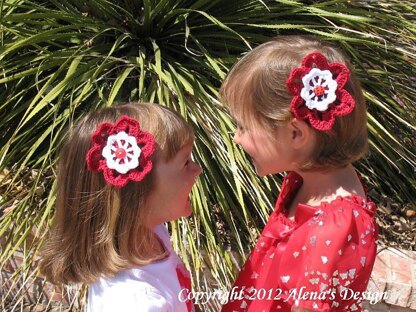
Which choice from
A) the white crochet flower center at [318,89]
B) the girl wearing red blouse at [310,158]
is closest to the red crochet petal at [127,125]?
the girl wearing red blouse at [310,158]

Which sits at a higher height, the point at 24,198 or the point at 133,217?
the point at 24,198

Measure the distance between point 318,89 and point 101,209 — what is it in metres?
0.61

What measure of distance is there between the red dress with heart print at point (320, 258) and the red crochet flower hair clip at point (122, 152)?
42 centimetres

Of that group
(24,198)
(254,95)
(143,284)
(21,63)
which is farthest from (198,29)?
(143,284)

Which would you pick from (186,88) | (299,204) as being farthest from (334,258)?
(186,88)

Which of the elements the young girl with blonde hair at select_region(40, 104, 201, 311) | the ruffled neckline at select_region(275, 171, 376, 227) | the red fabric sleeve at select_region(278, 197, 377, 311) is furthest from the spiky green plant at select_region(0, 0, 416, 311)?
the red fabric sleeve at select_region(278, 197, 377, 311)

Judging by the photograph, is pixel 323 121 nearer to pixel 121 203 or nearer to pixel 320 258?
pixel 320 258

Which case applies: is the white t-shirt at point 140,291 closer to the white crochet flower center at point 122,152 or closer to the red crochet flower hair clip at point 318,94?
the white crochet flower center at point 122,152

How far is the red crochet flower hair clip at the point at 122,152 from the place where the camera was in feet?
A: 5.03

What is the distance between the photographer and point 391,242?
2.80 m

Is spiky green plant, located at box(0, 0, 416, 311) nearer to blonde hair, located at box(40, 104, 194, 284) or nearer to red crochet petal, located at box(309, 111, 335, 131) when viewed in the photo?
blonde hair, located at box(40, 104, 194, 284)

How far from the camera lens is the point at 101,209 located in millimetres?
1581

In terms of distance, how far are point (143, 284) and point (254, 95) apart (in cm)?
54

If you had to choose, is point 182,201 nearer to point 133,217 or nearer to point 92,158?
A: point 133,217
